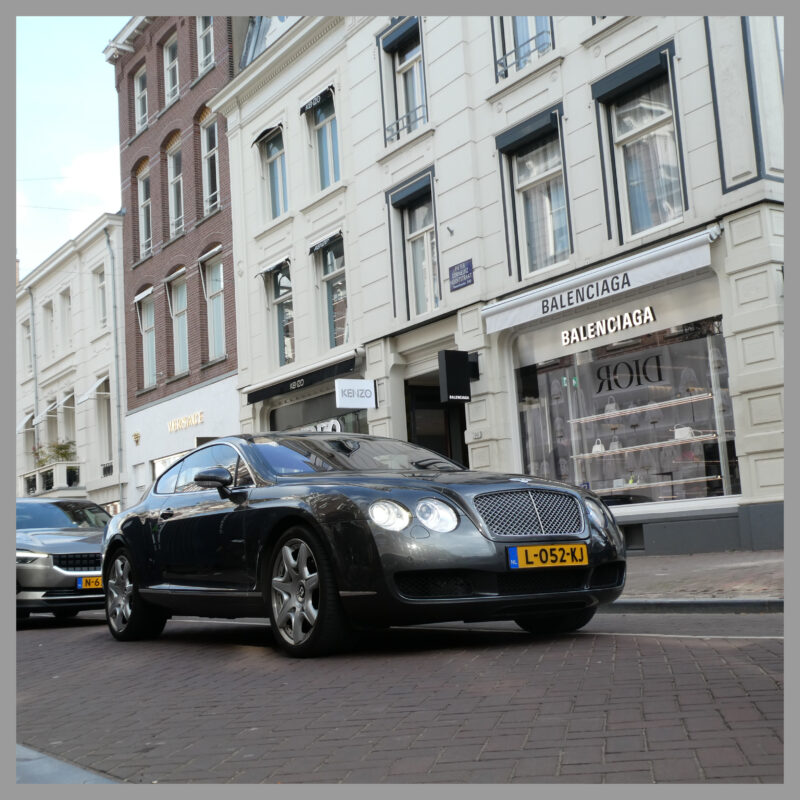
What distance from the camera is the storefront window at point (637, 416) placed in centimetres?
1362

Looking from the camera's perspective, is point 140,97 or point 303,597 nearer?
point 303,597

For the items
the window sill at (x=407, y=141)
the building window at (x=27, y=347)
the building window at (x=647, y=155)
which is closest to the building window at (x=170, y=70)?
the window sill at (x=407, y=141)

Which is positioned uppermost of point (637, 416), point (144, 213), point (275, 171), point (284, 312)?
point (144, 213)

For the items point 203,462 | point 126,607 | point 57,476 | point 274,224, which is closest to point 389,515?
point 203,462

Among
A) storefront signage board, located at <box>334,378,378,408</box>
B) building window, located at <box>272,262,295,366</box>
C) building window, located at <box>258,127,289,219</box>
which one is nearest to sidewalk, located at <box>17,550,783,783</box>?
storefront signage board, located at <box>334,378,378,408</box>

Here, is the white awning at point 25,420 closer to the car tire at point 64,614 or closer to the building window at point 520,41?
the building window at point 520,41

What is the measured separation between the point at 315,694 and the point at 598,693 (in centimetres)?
133

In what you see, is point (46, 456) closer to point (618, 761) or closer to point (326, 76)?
point (326, 76)

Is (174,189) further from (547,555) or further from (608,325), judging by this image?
(547,555)

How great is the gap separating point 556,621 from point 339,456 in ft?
5.79

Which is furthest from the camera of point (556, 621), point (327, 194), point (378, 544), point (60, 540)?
point (327, 194)

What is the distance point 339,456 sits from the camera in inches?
274

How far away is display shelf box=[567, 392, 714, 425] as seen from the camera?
545 inches

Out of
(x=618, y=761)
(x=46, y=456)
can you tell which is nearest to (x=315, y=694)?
(x=618, y=761)
